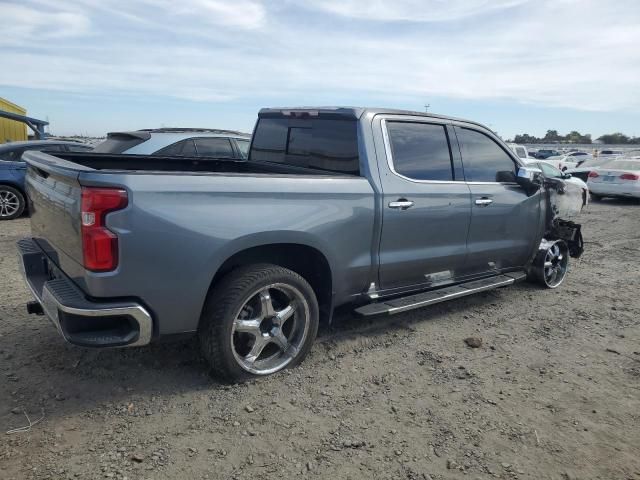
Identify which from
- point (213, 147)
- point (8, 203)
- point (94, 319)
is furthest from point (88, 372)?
point (8, 203)

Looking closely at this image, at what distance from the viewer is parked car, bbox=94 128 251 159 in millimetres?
7680

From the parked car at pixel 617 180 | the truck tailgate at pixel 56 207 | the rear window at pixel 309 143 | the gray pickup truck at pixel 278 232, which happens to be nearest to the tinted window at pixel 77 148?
the gray pickup truck at pixel 278 232

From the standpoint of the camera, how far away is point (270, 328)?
3639 mm

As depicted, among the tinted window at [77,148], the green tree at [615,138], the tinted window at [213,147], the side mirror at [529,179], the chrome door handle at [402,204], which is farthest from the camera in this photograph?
the green tree at [615,138]

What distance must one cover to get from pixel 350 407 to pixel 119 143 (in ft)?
19.8

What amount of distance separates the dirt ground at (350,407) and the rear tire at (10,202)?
5.19 m

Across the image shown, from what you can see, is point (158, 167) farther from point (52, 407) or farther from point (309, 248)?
point (52, 407)

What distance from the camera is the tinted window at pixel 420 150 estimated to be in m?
4.24

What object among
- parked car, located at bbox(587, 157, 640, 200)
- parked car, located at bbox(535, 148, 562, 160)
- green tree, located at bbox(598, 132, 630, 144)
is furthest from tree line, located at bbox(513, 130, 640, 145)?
parked car, located at bbox(587, 157, 640, 200)

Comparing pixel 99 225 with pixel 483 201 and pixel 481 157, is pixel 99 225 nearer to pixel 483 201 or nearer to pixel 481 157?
Answer: pixel 483 201

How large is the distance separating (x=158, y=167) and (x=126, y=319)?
2.24 metres

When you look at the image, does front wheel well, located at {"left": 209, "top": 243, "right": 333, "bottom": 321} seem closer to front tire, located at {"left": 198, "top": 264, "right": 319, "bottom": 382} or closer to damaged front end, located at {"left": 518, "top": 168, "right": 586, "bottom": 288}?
front tire, located at {"left": 198, "top": 264, "right": 319, "bottom": 382}

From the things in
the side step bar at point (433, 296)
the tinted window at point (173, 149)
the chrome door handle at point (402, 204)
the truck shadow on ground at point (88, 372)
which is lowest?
the truck shadow on ground at point (88, 372)

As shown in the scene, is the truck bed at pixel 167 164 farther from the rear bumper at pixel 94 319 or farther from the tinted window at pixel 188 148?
the tinted window at pixel 188 148
